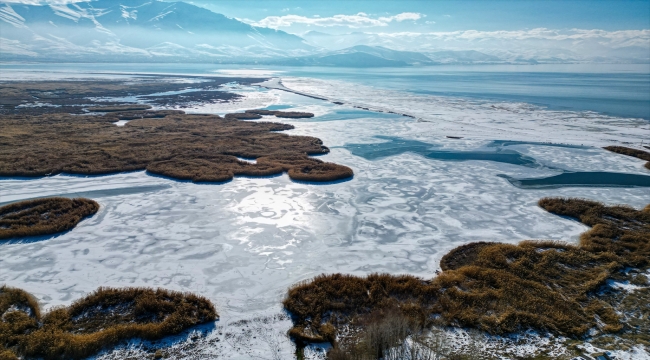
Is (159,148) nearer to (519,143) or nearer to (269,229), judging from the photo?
(269,229)

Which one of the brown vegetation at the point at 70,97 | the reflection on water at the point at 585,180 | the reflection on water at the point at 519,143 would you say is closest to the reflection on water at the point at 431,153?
the reflection on water at the point at 519,143

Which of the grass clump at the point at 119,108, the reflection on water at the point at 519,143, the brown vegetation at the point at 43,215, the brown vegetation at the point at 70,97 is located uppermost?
the brown vegetation at the point at 70,97

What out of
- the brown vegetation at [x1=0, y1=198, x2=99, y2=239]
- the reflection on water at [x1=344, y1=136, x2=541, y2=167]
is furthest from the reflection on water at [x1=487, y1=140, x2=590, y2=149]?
the brown vegetation at [x1=0, y1=198, x2=99, y2=239]

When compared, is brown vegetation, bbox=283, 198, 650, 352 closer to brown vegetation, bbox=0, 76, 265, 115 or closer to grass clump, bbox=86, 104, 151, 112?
grass clump, bbox=86, 104, 151, 112

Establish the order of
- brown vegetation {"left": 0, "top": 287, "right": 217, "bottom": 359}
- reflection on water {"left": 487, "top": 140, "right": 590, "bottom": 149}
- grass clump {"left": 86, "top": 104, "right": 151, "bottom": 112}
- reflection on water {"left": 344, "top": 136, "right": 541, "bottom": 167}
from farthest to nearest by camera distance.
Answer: grass clump {"left": 86, "top": 104, "right": 151, "bottom": 112}
reflection on water {"left": 487, "top": 140, "right": 590, "bottom": 149}
reflection on water {"left": 344, "top": 136, "right": 541, "bottom": 167}
brown vegetation {"left": 0, "top": 287, "right": 217, "bottom": 359}

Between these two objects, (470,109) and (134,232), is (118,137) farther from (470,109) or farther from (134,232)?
(470,109)

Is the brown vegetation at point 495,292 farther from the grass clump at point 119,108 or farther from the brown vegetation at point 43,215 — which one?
the grass clump at point 119,108
